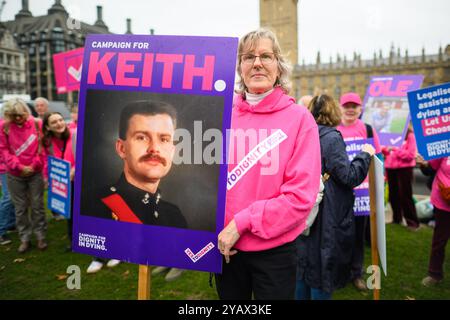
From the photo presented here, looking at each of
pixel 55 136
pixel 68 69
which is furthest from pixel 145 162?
pixel 68 69

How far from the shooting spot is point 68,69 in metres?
5.93

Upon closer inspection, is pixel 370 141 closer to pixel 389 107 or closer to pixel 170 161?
pixel 389 107

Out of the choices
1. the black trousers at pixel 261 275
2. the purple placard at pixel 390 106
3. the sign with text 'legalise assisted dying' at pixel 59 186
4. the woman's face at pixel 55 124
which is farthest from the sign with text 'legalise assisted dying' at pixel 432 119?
the woman's face at pixel 55 124

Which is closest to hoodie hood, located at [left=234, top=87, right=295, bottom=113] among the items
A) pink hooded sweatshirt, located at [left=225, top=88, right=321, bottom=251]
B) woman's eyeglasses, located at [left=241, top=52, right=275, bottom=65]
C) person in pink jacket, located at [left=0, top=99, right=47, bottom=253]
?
pink hooded sweatshirt, located at [left=225, top=88, right=321, bottom=251]

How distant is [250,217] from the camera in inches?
54.1

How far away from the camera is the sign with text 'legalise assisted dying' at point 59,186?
373cm

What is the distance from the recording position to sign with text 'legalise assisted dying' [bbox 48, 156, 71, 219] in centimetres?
373

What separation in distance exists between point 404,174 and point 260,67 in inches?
185

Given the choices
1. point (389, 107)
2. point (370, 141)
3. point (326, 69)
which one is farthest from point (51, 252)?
point (326, 69)

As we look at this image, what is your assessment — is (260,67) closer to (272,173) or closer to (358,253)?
(272,173)

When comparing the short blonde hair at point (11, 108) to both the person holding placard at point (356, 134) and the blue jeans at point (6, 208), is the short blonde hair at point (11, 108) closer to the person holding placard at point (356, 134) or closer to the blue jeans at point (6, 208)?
the blue jeans at point (6, 208)

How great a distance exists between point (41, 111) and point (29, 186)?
228 cm

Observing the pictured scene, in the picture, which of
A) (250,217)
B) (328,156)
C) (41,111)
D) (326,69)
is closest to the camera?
(250,217)

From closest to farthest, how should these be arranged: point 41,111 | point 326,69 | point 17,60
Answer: point 41,111 < point 17,60 < point 326,69
